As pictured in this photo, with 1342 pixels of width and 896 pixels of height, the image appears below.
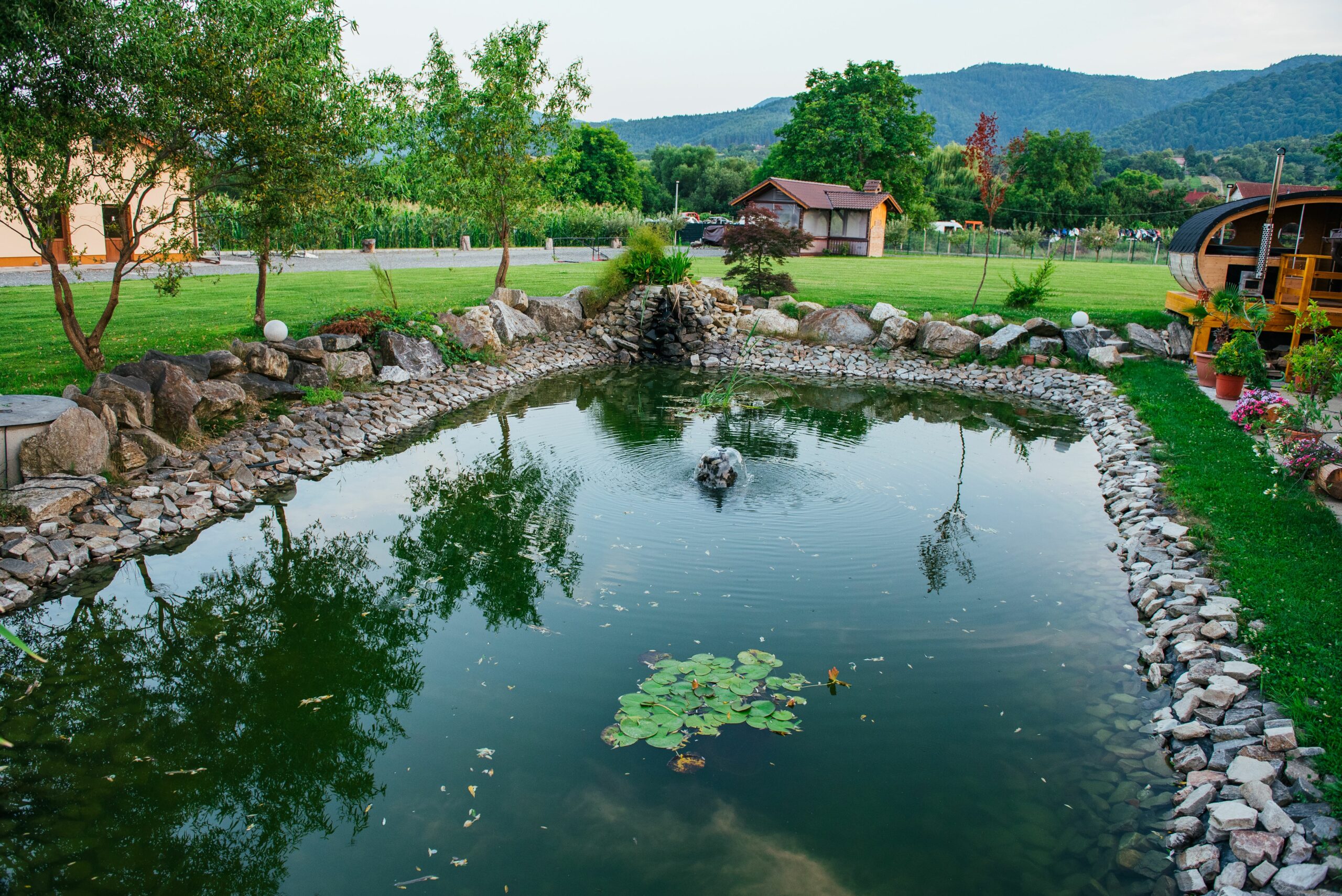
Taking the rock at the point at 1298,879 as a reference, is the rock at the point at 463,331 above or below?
above

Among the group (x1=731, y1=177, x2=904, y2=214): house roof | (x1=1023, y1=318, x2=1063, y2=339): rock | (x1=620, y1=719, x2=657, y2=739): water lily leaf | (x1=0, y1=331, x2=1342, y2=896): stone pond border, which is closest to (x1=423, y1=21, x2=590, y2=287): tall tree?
(x1=0, y1=331, x2=1342, y2=896): stone pond border

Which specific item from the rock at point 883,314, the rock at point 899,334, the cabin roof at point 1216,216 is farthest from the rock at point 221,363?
the cabin roof at point 1216,216

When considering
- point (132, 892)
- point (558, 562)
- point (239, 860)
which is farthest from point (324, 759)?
point (558, 562)

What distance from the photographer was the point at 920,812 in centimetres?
447

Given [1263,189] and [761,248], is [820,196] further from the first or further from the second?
[761,248]

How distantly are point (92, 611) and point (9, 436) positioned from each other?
2.28 metres

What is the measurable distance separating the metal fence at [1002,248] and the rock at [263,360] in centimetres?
3855

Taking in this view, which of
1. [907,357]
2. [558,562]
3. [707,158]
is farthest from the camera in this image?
[707,158]

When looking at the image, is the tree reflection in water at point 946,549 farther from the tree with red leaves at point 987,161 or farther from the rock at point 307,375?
the tree with red leaves at point 987,161

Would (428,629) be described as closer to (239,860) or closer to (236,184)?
(239,860)

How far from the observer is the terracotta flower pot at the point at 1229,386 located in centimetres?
1119

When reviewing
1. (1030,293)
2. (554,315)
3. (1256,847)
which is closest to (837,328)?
(1030,293)

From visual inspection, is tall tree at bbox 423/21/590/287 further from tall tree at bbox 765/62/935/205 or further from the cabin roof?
tall tree at bbox 765/62/935/205

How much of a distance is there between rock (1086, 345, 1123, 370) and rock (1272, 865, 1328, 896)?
1244 cm
